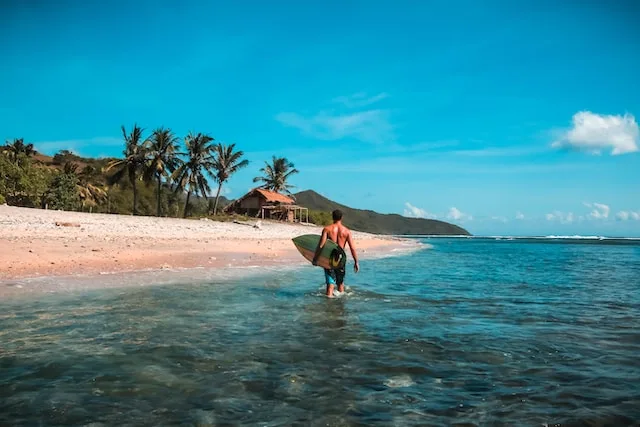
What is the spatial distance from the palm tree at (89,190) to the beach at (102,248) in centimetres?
3111

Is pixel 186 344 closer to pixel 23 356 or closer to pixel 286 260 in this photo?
pixel 23 356

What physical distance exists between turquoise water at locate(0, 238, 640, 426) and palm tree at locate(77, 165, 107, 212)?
50.7 meters

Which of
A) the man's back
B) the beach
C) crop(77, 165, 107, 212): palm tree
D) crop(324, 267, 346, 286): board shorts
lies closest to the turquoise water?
crop(324, 267, 346, 286): board shorts

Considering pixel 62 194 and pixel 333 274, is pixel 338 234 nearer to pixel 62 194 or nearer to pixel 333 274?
pixel 333 274

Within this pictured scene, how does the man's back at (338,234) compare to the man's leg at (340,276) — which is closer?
the man's leg at (340,276)

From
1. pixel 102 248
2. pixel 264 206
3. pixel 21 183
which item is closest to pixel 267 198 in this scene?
pixel 264 206

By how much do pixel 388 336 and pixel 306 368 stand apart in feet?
6.44

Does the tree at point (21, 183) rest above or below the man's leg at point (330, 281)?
above

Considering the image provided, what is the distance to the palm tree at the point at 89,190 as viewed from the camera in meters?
54.0

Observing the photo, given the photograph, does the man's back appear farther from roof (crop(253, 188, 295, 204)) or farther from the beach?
roof (crop(253, 188, 295, 204))

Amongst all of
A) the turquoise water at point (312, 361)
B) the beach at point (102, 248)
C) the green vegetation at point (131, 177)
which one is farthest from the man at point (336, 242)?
the green vegetation at point (131, 177)

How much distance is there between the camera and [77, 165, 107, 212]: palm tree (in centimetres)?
5400

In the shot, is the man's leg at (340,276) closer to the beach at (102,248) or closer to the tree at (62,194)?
the beach at (102,248)

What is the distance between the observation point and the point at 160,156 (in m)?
46.3
